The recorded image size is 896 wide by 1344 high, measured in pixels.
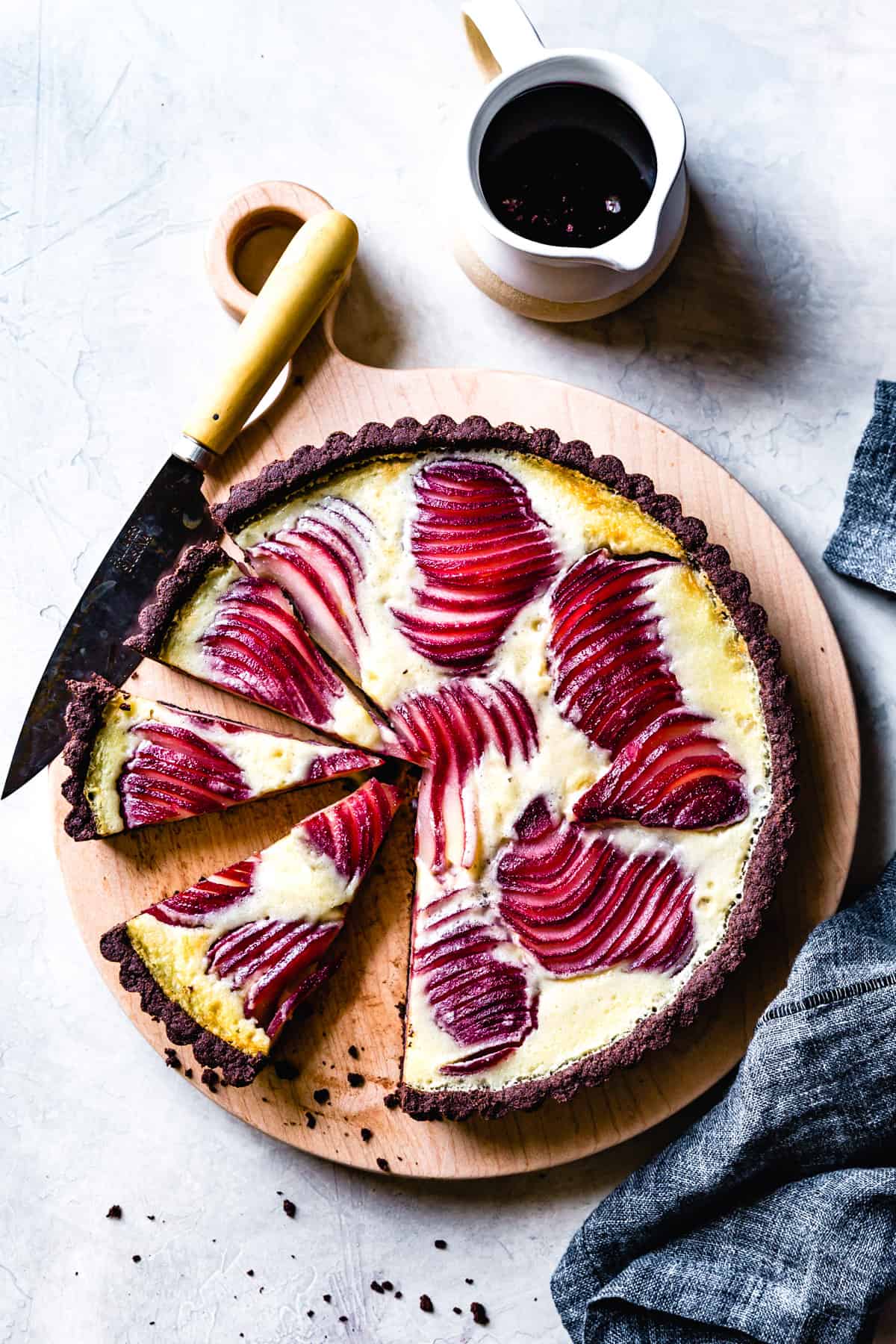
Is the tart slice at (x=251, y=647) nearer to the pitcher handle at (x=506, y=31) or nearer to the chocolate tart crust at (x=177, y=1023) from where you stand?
the chocolate tart crust at (x=177, y=1023)

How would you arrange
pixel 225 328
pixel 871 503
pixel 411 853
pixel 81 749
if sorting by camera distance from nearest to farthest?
pixel 81 749 < pixel 411 853 < pixel 871 503 < pixel 225 328

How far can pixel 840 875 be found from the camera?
3.40 metres

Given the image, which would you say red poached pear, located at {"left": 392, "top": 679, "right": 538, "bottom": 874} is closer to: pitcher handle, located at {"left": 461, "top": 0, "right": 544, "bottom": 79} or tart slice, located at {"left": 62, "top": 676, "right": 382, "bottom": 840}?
tart slice, located at {"left": 62, "top": 676, "right": 382, "bottom": 840}

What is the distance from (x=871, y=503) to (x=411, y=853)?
1.66 m

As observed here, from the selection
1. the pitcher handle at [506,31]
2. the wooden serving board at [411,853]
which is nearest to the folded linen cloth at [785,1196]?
the wooden serving board at [411,853]

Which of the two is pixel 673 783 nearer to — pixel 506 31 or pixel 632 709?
pixel 632 709

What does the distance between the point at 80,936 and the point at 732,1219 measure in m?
2.00

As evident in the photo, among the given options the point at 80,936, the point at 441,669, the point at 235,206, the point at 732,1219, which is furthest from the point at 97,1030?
the point at 235,206

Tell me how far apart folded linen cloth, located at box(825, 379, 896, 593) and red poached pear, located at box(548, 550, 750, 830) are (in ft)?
2.24

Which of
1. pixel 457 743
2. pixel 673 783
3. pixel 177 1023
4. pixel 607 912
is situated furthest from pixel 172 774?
pixel 673 783

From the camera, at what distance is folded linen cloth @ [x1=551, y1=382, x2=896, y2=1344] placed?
3184mm

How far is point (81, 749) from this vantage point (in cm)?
330

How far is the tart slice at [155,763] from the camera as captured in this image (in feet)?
10.9

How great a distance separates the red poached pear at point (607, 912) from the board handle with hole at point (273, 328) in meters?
1.46
